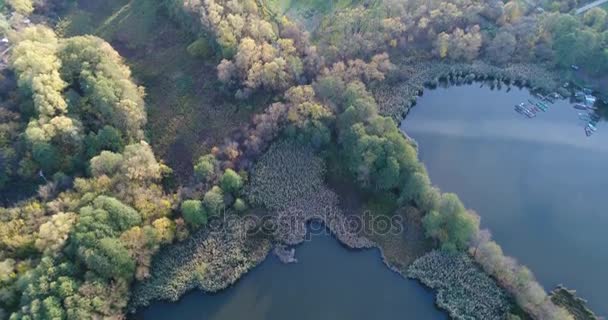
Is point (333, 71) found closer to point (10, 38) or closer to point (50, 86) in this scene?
point (50, 86)

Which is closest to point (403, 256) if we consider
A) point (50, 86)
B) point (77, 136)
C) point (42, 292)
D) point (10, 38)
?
point (42, 292)

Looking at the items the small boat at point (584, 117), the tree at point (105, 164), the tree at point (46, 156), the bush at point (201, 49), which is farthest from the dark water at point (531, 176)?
the tree at point (46, 156)

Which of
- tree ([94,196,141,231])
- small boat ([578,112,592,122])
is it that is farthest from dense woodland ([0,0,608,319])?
small boat ([578,112,592,122])

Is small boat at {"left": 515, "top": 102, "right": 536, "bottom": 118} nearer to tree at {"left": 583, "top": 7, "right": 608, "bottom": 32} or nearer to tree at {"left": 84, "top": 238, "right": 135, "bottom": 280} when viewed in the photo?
tree at {"left": 583, "top": 7, "right": 608, "bottom": 32}

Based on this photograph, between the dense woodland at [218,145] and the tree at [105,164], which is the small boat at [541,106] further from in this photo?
the tree at [105,164]

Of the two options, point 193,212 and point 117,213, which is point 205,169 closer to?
point 193,212

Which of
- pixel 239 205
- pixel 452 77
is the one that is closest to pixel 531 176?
pixel 452 77
